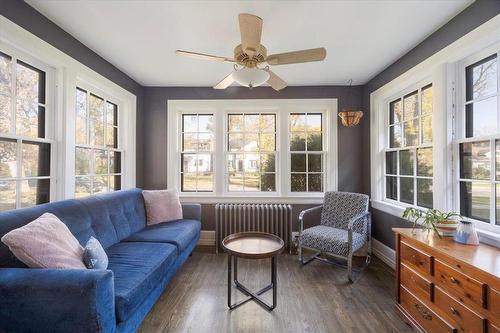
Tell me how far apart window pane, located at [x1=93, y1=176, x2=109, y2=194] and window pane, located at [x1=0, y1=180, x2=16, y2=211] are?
0.94 metres

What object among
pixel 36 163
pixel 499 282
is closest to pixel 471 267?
pixel 499 282

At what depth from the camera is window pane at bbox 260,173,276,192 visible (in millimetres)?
3666

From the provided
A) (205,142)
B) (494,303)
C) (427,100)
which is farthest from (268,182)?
(494,303)

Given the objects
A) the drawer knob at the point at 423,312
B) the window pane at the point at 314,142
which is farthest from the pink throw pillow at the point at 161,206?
the drawer knob at the point at 423,312

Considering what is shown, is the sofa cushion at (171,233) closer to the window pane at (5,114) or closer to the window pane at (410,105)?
the window pane at (5,114)

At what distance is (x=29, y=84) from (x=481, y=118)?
3871mm

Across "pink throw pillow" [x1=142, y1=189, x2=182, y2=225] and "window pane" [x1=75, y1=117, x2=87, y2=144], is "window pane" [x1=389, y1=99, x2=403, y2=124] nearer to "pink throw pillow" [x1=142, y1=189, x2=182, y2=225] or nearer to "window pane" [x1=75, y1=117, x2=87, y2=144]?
"pink throw pillow" [x1=142, y1=189, x2=182, y2=225]

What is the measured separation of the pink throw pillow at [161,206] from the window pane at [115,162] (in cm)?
65

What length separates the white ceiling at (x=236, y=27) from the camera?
5.93 ft

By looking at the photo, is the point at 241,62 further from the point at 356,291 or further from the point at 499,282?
the point at 356,291

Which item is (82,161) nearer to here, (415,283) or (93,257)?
(93,257)

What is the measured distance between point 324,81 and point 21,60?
11.0 feet

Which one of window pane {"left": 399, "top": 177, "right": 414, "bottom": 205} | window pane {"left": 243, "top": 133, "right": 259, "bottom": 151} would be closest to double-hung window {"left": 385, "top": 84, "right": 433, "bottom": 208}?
window pane {"left": 399, "top": 177, "right": 414, "bottom": 205}

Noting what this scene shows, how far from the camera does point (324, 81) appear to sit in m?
3.36
